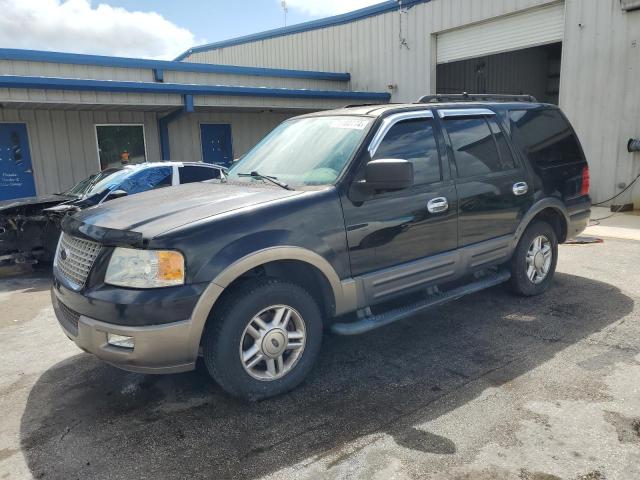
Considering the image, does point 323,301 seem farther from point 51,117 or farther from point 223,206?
point 51,117

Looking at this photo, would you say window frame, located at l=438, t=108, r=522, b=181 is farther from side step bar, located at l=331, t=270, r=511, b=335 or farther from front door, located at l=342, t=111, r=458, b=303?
side step bar, located at l=331, t=270, r=511, b=335

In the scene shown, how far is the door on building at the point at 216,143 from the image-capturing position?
15.7 meters

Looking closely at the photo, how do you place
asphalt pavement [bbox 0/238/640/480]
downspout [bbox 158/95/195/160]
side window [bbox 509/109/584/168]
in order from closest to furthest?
asphalt pavement [bbox 0/238/640/480] → side window [bbox 509/109/584/168] → downspout [bbox 158/95/195/160]

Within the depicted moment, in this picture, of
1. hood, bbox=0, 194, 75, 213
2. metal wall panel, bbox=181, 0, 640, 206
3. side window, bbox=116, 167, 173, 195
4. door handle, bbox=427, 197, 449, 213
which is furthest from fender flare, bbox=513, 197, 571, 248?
metal wall panel, bbox=181, 0, 640, 206

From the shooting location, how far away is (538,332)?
436 cm

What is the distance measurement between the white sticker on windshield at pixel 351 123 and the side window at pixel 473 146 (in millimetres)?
836

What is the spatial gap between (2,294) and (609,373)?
6823mm

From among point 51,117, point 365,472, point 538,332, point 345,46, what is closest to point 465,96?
point 538,332

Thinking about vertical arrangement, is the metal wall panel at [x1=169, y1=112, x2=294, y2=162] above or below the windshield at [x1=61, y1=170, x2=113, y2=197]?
above

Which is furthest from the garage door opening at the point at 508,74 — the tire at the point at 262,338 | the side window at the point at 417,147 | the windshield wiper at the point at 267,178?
the tire at the point at 262,338

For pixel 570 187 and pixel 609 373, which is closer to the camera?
pixel 609 373

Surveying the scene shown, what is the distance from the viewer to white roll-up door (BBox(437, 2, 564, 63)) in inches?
488

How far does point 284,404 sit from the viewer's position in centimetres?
331

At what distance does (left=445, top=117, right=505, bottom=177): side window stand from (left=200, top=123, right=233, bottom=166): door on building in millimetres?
12156
